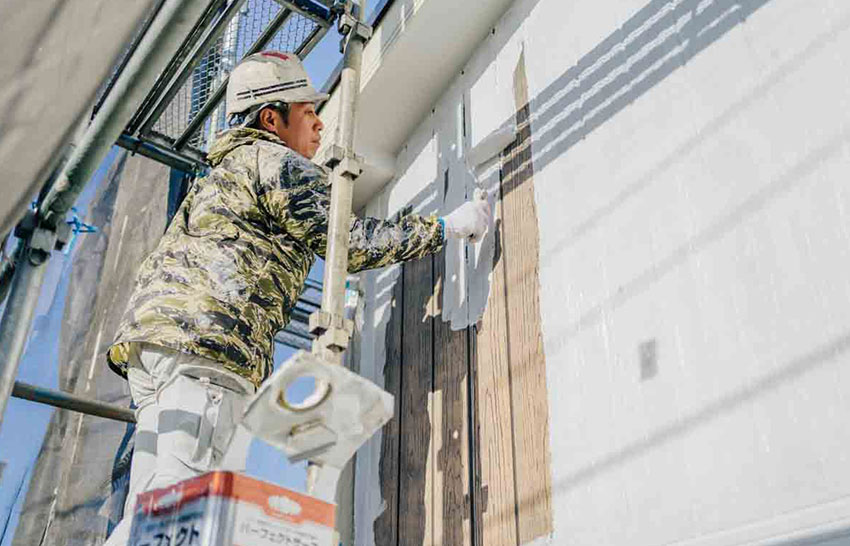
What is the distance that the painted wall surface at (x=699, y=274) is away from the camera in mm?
1322

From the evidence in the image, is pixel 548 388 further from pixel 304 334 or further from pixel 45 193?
pixel 304 334

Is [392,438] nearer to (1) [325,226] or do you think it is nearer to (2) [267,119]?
(1) [325,226]

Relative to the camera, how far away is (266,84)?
250cm

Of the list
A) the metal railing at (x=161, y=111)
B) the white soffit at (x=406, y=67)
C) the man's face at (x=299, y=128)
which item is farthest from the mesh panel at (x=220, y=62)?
the man's face at (x=299, y=128)

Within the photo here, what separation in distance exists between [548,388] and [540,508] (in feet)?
0.90

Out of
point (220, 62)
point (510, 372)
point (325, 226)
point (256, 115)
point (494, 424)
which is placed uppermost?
point (220, 62)

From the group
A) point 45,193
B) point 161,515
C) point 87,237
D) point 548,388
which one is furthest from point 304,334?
point 161,515

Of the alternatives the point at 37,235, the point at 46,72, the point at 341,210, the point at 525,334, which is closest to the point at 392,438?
the point at 525,334

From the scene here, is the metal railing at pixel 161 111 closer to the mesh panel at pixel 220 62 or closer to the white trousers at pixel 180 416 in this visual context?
the mesh panel at pixel 220 62

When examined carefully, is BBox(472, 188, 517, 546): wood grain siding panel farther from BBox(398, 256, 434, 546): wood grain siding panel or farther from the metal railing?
the metal railing

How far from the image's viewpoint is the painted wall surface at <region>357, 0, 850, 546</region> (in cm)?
132

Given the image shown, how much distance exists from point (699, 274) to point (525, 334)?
0.60 metres

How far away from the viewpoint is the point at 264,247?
216 centimetres

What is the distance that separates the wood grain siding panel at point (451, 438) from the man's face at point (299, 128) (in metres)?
0.63
